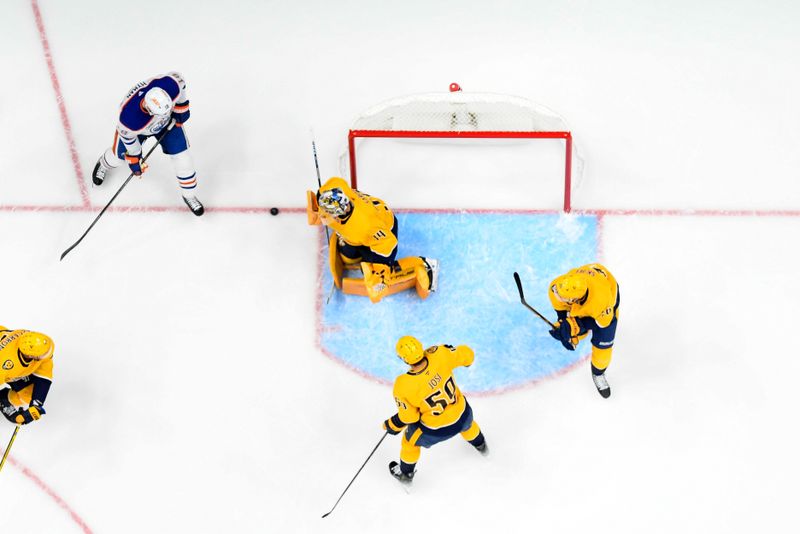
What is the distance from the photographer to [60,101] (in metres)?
7.61

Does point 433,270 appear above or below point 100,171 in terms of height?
below

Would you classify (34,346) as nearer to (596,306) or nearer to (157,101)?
(157,101)

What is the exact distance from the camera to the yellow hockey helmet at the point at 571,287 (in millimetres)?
6051

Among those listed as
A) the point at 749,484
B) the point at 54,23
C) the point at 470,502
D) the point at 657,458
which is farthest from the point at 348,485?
the point at 54,23

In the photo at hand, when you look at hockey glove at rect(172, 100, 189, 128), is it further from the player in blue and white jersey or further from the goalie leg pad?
the goalie leg pad

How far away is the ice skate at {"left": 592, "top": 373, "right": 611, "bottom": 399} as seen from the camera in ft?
22.1

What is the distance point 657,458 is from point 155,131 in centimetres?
349

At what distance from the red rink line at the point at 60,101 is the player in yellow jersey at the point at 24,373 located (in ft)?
3.81

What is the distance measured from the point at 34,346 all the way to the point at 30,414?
54cm

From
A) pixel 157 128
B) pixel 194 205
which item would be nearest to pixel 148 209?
pixel 194 205

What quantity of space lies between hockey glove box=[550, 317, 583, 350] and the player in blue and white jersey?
2.40m

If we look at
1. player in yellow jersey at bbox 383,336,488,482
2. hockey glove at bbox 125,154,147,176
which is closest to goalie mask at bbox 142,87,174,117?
hockey glove at bbox 125,154,147,176

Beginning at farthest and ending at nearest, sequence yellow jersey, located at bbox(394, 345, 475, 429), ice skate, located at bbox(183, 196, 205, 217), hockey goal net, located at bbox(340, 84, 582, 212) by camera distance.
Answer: ice skate, located at bbox(183, 196, 205, 217), hockey goal net, located at bbox(340, 84, 582, 212), yellow jersey, located at bbox(394, 345, 475, 429)

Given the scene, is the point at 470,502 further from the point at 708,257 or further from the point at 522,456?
the point at 708,257
